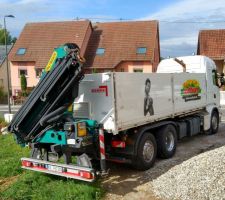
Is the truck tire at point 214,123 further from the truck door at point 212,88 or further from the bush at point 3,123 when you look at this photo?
the bush at point 3,123

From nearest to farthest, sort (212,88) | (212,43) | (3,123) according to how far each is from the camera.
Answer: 1. (212,88)
2. (3,123)
3. (212,43)

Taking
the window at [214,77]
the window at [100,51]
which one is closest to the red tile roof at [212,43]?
the window at [100,51]

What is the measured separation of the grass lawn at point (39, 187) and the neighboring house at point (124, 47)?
2850 centimetres

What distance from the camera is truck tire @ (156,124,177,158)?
9.52m

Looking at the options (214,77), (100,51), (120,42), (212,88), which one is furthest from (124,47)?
(212,88)

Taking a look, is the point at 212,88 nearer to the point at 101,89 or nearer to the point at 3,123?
the point at 101,89

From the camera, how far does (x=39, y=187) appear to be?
7641 mm

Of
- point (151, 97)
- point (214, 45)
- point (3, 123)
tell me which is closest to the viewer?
Result: point (151, 97)

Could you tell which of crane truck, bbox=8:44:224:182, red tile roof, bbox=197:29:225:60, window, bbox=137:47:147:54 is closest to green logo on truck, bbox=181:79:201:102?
crane truck, bbox=8:44:224:182

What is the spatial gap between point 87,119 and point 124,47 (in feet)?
105

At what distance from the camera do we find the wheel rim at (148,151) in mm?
8766

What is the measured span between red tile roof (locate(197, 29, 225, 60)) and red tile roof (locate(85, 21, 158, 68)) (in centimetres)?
519

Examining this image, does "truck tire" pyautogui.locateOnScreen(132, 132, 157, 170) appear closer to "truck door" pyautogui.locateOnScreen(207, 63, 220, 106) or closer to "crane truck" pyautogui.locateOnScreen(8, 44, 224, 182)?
"crane truck" pyautogui.locateOnScreen(8, 44, 224, 182)

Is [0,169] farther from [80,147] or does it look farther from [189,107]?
[189,107]
